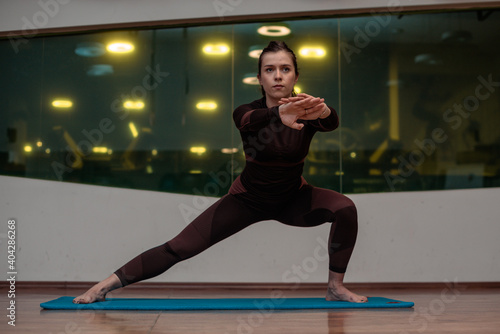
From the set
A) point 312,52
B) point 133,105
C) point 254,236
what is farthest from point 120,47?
point 254,236

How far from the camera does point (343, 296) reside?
7.47 feet

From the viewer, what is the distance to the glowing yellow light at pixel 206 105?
378 centimetres

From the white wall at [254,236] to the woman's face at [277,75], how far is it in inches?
60.6

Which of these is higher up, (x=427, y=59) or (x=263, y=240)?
(x=427, y=59)

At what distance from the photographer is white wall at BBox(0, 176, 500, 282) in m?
3.54

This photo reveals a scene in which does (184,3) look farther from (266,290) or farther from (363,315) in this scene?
(363,315)

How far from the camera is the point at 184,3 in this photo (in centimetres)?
379

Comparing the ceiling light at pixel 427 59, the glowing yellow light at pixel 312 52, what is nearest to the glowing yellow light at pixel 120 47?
the glowing yellow light at pixel 312 52

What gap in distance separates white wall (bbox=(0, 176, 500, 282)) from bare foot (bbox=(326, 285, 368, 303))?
1.22 m

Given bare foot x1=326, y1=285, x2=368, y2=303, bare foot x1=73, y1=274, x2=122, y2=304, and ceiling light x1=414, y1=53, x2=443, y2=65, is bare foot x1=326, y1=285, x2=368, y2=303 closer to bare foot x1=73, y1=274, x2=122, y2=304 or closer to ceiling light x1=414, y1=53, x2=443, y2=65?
bare foot x1=73, y1=274, x2=122, y2=304

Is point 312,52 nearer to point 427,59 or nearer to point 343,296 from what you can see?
point 427,59

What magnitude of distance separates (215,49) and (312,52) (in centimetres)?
75

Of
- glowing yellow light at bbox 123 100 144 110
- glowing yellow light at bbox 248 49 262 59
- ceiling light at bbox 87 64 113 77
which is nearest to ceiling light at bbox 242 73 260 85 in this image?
glowing yellow light at bbox 248 49 262 59

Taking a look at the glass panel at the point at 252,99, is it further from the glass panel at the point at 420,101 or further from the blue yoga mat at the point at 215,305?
the blue yoga mat at the point at 215,305
